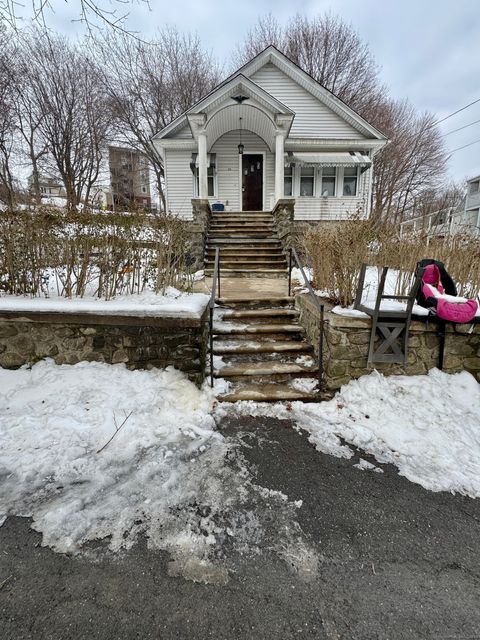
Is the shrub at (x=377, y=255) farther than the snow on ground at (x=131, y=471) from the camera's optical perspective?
Yes

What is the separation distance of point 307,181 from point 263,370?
12.4 metres

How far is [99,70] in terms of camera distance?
19.5m

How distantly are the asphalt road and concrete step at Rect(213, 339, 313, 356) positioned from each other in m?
2.29

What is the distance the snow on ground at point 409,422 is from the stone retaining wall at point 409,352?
0.34 ft

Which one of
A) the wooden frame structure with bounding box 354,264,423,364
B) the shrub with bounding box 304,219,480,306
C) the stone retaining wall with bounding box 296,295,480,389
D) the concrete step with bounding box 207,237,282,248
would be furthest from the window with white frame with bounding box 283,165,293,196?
the stone retaining wall with bounding box 296,295,480,389

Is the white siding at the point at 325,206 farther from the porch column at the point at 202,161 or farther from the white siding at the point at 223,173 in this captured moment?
the porch column at the point at 202,161

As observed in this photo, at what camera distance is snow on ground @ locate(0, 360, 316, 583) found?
199 cm

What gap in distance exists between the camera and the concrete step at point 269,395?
3.64 m

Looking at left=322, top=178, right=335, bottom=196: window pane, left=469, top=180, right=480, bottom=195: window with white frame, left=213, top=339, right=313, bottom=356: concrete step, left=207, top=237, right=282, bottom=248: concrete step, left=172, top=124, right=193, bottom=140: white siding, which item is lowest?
left=213, top=339, right=313, bottom=356: concrete step

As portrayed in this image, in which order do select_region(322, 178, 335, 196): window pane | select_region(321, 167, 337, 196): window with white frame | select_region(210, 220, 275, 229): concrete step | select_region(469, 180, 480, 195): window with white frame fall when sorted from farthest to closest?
1. select_region(469, 180, 480, 195): window with white frame
2. select_region(322, 178, 335, 196): window pane
3. select_region(321, 167, 337, 196): window with white frame
4. select_region(210, 220, 275, 229): concrete step

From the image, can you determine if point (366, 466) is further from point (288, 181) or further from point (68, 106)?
point (68, 106)

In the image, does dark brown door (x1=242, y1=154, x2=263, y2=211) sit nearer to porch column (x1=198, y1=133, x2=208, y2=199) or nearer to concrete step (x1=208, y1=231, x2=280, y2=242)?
porch column (x1=198, y1=133, x2=208, y2=199)

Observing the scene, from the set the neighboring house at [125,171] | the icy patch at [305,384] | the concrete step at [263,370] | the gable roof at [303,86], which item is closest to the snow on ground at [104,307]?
the concrete step at [263,370]

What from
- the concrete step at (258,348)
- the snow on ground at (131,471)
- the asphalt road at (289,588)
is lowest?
the asphalt road at (289,588)
